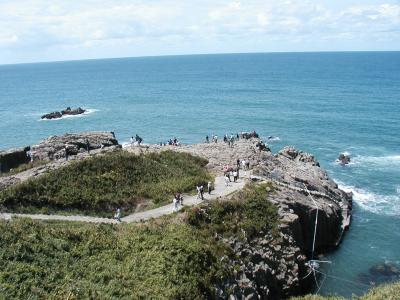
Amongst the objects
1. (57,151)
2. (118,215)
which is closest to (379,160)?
(57,151)

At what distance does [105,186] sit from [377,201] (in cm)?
3846

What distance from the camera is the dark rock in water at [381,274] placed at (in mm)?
43875

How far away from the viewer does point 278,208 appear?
150 ft

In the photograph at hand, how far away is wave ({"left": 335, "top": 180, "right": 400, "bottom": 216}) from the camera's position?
199 ft

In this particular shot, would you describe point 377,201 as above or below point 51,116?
below

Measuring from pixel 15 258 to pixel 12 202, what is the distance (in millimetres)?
13281

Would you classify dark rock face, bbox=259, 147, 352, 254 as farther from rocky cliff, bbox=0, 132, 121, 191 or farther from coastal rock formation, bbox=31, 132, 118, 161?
coastal rock formation, bbox=31, 132, 118, 161

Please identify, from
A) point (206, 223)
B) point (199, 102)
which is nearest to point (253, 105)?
point (199, 102)

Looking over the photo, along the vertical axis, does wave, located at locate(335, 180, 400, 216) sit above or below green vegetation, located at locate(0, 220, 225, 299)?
below

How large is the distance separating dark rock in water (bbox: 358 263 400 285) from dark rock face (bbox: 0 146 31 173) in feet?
139

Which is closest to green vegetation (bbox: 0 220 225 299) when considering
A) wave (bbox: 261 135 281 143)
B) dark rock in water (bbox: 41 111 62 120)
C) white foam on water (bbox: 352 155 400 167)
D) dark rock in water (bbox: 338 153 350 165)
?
dark rock in water (bbox: 338 153 350 165)

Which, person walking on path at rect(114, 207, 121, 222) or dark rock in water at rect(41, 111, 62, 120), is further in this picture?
dark rock in water at rect(41, 111, 62, 120)

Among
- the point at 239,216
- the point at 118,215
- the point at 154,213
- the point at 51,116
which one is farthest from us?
the point at 51,116

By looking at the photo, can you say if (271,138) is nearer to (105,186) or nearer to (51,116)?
(105,186)
